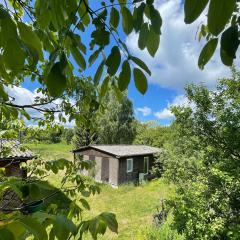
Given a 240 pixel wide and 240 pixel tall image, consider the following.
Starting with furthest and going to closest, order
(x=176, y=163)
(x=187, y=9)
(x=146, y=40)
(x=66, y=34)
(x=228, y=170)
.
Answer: (x=176, y=163) → (x=228, y=170) → (x=66, y=34) → (x=146, y=40) → (x=187, y=9)

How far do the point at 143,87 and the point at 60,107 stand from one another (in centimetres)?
281

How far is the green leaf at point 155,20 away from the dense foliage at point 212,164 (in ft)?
23.7

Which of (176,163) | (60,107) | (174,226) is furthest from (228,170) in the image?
(60,107)

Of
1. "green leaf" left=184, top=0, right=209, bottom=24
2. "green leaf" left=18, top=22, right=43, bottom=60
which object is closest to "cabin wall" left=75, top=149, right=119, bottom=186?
"green leaf" left=18, top=22, right=43, bottom=60

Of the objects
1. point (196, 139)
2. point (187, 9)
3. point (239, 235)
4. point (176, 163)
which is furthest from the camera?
point (176, 163)

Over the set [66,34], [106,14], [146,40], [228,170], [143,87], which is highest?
[106,14]

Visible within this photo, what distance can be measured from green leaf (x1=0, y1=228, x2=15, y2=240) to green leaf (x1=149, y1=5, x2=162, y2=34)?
2.53 ft

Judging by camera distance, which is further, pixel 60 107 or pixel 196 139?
pixel 196 139

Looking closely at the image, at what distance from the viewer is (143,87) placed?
952 mm

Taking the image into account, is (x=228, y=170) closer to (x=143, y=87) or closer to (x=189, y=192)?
(x=189, y=192)

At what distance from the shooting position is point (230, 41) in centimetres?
73

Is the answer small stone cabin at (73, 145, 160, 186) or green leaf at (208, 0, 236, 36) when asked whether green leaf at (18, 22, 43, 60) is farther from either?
small stone cabin at (73, 145, 160, 186)

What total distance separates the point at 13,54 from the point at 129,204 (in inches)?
740

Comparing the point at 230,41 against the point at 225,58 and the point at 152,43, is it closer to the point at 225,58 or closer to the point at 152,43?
the point at 225,58
